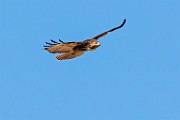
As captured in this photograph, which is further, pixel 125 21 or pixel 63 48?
pixel 125 21

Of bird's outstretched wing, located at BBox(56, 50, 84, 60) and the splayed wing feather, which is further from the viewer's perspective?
bird's outstretched wing, located at BBox(56, 50, 84, 60)

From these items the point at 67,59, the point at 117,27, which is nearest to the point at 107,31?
the point at 117,27

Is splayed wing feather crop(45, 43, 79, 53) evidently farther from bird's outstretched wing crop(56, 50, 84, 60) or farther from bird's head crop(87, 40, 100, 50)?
bird's head crop(87, 40, 100, 50)

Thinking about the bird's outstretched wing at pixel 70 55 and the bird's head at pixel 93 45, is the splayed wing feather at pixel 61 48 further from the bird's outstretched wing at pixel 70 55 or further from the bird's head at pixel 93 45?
the bird's head at pixel 93 45

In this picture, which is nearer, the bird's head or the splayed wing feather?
the splayed wing feather

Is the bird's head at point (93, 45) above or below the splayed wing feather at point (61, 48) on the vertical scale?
above

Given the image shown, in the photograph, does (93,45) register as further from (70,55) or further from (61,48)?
(61,48)

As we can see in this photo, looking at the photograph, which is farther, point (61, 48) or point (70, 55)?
point (70, 55)

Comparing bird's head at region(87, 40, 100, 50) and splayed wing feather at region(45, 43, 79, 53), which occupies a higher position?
bird's head at region(87, 40, 100, 50)

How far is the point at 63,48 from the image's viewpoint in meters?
27.9

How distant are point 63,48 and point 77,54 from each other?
0.77m

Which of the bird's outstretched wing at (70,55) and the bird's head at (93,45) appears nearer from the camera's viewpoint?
the bird's head at (93,45)

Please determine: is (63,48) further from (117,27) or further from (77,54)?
(117,27)

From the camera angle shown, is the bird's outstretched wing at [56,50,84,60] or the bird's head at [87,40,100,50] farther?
the bird's outstretched wing at [56,50,84,60]
